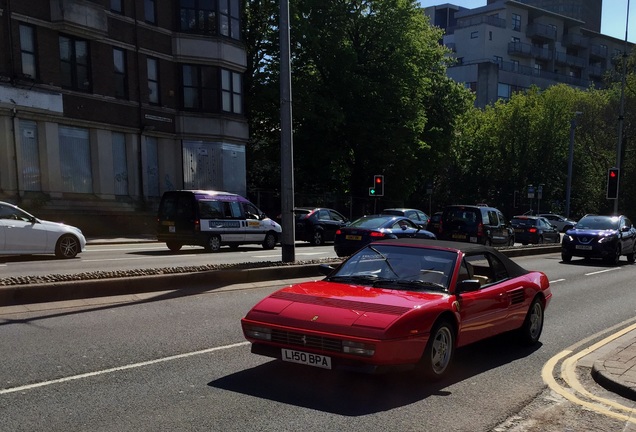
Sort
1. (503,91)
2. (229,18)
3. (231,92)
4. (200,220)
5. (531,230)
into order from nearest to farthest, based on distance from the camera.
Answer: (200,220), (531,230), (229,18), (231,92), (503,91)

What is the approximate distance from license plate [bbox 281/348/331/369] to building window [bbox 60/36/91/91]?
23.3m

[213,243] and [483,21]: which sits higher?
[483,21]

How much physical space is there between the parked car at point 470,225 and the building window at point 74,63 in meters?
17.3

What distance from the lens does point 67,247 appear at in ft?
49.2

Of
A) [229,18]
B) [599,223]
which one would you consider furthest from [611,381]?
[229,18]

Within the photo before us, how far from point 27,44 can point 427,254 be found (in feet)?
74.8

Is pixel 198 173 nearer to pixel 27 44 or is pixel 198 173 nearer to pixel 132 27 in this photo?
pixel 132 27

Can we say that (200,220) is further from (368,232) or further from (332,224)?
(332,224)

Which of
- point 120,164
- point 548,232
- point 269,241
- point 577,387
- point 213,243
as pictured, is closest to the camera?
point 577,387

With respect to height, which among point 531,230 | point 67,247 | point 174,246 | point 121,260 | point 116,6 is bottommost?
point 531,230

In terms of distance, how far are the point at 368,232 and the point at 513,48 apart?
64447 millimetres

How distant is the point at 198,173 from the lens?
30.2 metres

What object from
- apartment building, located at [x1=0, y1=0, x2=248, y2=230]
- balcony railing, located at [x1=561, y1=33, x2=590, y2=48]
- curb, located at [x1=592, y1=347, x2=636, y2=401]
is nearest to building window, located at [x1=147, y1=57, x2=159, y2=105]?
apartment building, located at [x1=0, y1=0, x2=248, y2=230]

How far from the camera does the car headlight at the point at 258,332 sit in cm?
524
